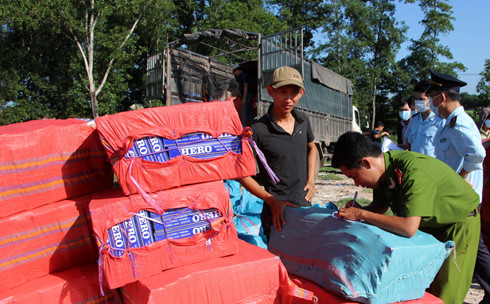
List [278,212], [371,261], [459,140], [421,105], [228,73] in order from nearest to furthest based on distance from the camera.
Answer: [371,261], [278,212], [459,140], [421,105], [228,73]

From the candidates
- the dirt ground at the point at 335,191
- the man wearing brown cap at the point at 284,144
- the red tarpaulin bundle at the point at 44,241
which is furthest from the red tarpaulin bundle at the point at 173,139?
the dirt ground at the point at 335,191

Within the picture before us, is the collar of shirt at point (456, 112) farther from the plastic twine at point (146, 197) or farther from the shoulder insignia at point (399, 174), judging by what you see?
the plastic twine at point (146, 197)

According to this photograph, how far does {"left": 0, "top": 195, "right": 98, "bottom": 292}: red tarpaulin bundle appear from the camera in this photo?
1570 mm

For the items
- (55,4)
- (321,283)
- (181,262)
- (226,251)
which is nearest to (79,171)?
(181,262)

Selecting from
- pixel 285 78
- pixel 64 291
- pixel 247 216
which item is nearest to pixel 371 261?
pixel 285 78

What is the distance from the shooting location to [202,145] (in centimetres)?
174

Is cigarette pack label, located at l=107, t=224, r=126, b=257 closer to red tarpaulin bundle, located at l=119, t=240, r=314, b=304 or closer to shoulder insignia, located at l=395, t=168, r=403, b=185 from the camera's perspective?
red tarpaulin bundle, located at l=119, t=240, r=314, b=304

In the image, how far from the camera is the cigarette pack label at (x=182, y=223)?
1.58m

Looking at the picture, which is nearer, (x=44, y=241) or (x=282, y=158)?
(x=44, y=241)

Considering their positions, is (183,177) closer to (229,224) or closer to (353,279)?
(229,224)

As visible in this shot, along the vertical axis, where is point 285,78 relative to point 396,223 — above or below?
above

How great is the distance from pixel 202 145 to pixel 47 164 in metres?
0.75

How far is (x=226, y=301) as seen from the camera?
4.90 feet

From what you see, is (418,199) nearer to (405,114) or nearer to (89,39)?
(405,114)
